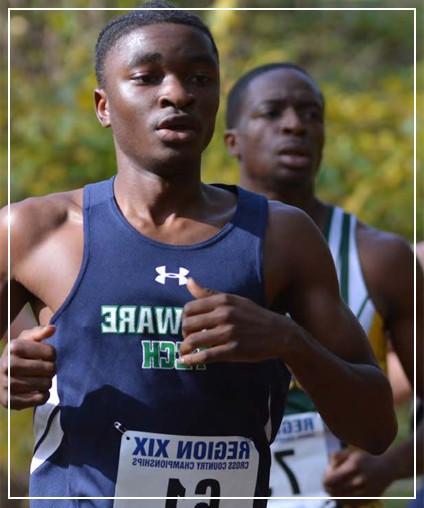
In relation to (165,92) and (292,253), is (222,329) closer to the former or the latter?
(292,253)

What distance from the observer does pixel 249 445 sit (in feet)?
13.2

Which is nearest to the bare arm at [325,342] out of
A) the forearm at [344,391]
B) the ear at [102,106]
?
the forearm at [344,391]

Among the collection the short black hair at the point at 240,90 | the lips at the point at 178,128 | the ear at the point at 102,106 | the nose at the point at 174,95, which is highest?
the short black hair at the point at 240,90

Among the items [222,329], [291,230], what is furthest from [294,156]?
[222,329]

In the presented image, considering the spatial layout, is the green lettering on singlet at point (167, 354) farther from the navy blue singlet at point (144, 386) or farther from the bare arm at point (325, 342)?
the bare arm at point (325, 342)

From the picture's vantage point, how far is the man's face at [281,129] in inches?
241

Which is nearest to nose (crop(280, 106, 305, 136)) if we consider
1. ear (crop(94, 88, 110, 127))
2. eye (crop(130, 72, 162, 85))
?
ear (crop(94, 88, 110, 127))

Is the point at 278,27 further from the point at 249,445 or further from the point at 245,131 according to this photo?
the point at 249,445

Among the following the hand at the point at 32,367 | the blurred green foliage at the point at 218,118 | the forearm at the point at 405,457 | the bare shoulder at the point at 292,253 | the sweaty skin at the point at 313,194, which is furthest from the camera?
the blurred green foliage at the point at 218,118

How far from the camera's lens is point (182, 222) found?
4.08 m

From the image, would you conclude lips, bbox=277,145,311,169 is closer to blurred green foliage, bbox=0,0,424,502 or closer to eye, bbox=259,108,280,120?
eye, bbox=259,108,280,120

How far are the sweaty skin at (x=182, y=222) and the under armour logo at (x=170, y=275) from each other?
44 mm

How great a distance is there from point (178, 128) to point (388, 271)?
2.16m

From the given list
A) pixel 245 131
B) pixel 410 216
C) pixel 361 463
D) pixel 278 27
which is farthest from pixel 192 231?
pixel 278 27
